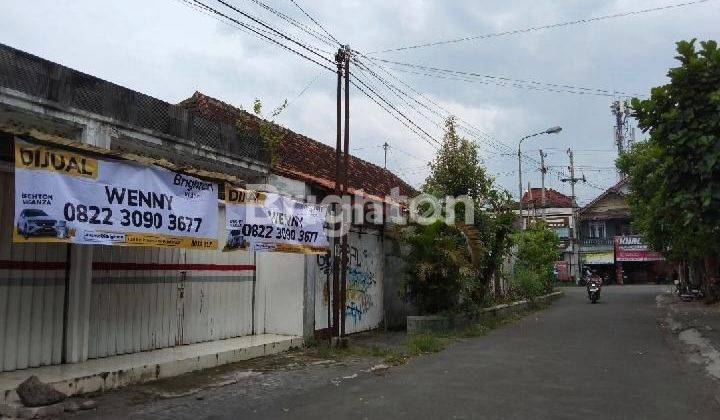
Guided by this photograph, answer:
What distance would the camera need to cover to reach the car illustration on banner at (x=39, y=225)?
5.93 m

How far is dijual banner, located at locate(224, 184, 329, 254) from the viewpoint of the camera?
8852 millimetres

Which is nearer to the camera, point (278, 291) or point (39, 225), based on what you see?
point (39, 225)

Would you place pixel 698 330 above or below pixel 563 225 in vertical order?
below

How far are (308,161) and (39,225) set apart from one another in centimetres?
969

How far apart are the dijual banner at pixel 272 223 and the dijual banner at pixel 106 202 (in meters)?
0.53

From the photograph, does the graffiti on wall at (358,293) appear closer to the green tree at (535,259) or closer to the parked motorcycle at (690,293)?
the green tree at (535,259)

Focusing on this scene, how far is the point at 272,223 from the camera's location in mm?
9531

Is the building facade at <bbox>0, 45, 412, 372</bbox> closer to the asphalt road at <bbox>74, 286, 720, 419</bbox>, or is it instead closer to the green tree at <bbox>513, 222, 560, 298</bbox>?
the asphalt road at <bbox>74, 286, 720, 419</bbox>

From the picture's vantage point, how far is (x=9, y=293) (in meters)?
7.00

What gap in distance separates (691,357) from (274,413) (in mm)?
7897

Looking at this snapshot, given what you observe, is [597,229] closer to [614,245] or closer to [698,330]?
[614,245]

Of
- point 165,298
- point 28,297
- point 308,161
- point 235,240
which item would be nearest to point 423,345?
point 235,240

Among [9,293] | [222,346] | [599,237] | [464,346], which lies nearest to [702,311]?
[464,346]

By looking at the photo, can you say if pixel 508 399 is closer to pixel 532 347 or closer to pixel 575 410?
pixel 575 410
